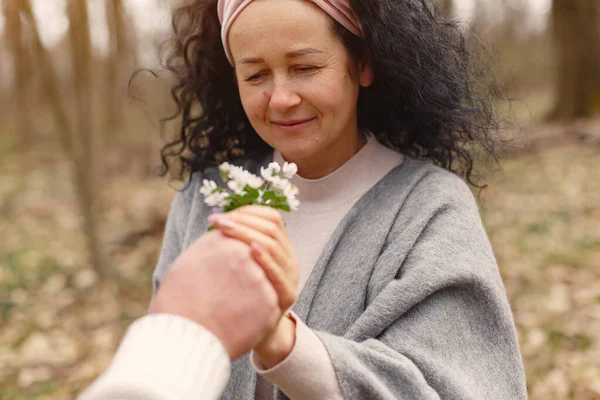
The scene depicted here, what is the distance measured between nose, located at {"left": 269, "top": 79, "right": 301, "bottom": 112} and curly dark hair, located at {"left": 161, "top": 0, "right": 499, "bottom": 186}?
21cm

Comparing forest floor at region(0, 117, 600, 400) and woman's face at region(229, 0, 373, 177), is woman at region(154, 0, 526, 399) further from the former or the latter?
forest floor at region(0, 117, 600, 400)

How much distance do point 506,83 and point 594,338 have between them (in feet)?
5.85

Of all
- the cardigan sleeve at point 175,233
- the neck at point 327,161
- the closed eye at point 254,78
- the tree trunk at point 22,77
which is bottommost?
the tree trunk at point 22,77

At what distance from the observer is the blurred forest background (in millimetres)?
3152

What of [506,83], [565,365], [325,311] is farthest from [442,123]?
[565,365]

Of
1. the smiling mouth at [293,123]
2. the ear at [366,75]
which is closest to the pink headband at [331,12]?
the ear at [366,75]

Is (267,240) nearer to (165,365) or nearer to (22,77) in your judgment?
(165,365)

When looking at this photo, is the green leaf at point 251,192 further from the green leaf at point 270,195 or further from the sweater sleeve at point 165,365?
the sweater sleeve at point 165,365

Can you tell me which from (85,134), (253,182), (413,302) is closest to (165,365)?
(253,182)

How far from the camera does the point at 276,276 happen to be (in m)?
1.09

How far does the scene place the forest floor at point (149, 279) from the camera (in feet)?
10.5

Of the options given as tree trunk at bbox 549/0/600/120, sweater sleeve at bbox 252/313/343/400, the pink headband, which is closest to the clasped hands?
sweater sleeve at bbox 252/313/343/400

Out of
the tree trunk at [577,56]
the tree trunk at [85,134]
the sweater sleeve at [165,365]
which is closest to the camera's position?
the sweater sleeve at [165,365]

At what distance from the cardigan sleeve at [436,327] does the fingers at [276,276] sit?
0.63 feet
